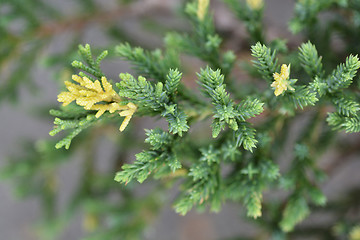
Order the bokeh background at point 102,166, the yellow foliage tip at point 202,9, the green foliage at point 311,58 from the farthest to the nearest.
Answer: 1. the bokeh background at point 102,166
2. the yellow foliage tip at point 202,9
3. the green foliage at point 311,58

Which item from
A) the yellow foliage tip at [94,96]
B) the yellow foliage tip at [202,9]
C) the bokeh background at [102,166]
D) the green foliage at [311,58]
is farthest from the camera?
the bokeh background at [102,166]

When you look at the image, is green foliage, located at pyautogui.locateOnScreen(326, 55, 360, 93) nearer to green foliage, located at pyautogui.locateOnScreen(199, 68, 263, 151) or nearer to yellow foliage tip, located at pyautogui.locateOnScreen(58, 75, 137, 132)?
green foliage, located at pyautogui.locateOnScreen(199, 68, 263, 151)

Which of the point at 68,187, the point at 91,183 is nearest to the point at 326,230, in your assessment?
the point at 91,183

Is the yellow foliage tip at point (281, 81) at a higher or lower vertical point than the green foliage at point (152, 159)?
higher

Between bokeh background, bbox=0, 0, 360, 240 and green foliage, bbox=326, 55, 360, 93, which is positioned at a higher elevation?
green foliage, bbox=326, 55, 360, 93

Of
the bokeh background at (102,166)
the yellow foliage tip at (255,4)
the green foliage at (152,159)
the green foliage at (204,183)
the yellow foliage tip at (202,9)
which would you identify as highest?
the yellow foliage tip at (255,4)

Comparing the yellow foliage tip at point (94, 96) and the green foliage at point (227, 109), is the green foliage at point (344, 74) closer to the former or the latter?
the green foliage at point (227, 109)

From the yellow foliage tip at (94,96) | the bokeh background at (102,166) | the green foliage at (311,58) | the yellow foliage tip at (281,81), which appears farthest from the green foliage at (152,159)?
the bokeh background at (102,166)

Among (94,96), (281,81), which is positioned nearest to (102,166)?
(94,96)

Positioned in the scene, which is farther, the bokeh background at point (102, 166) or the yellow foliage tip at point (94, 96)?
the bokeh background at point (102, 166)

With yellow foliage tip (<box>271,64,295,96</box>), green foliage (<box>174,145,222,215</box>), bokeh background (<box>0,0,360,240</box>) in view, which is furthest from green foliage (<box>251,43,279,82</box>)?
bokeh background (<box>0,0,360,240</box>)

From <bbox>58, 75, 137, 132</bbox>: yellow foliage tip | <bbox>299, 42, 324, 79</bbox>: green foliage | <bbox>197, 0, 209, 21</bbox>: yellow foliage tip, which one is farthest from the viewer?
<bbox>197, 0, 209, 21</bbox>: yellow foliage tip

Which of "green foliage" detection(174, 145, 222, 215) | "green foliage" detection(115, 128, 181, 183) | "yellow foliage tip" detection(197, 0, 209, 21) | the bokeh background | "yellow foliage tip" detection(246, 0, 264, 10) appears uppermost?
"yellow foliage tip" detection(246, 0, 264, 10)
